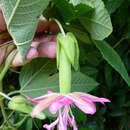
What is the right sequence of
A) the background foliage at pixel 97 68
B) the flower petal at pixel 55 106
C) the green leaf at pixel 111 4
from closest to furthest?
the flower petal at pixel 55 106 < the background foliage at pixel 97 68 < the green leaf at pixel 111 4

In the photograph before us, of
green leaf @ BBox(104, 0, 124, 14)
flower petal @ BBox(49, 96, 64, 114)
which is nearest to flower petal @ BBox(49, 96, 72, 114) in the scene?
flower petal @ BBox(49, 96, 64, 114)

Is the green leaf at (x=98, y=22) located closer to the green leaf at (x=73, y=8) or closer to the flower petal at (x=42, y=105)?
the green leaf at (x=73, y=8)

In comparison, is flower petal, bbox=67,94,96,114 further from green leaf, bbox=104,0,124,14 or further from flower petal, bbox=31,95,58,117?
green leaf, bbox=104,0,124,14

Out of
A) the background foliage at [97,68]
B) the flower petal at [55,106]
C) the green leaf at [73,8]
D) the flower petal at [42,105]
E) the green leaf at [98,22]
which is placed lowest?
the background foliage at [97,68]

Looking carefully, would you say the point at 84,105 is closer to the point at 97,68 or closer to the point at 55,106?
the point at 55,106

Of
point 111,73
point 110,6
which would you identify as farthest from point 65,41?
point 111,73

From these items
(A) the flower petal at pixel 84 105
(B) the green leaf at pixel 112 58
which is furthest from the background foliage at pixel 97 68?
(A) the flower petal at pixel 84 105
